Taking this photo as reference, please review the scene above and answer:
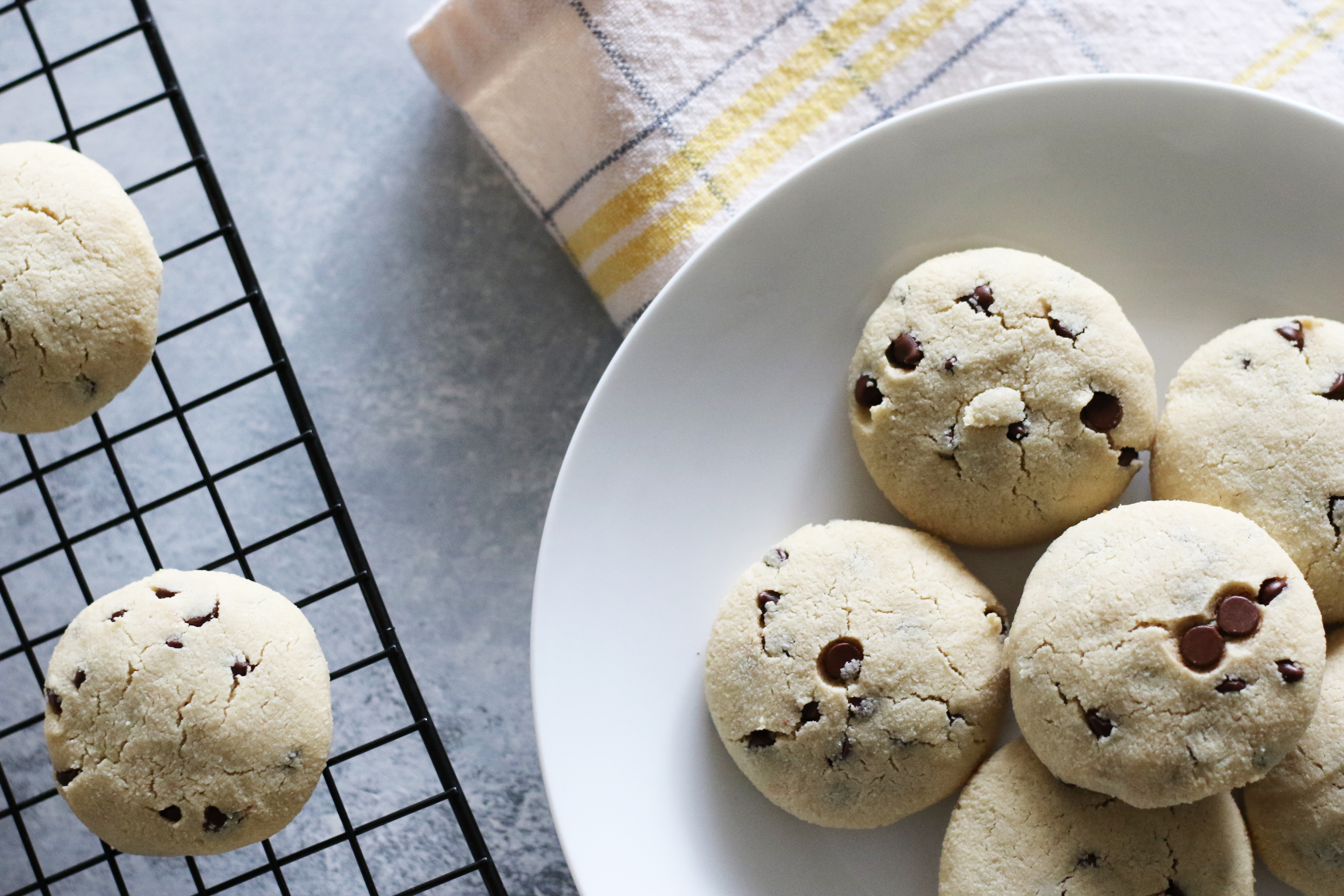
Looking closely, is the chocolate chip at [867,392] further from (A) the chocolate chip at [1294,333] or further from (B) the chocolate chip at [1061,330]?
(A) the chocolate chip at [1294,333]

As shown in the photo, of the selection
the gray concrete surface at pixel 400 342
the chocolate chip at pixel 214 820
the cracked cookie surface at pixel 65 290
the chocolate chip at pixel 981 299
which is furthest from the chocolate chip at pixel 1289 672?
the cracked cookie surface at pixel 65 290

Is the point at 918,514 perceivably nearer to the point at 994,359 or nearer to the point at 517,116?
the point at 994,359

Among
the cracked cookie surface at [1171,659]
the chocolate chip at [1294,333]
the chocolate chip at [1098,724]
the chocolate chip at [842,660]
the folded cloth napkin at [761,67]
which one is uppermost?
the folded cloth napkin at [761,67]

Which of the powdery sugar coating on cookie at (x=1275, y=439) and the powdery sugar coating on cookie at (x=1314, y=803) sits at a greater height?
the powdery sugar coating on cookie at (x=1275, y=439)

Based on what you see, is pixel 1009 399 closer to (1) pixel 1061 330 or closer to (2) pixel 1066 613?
(1) pixel 1061 330

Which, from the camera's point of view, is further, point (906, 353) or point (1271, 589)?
point (906, 353)

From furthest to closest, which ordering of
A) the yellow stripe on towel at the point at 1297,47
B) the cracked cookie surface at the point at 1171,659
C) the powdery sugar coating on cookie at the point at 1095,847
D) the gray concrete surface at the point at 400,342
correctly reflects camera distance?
the gray concrete surface at the point at 400,342 < the yellow stripe on towel at the point at 1297,47 < the powdery sugar coating on cookie at the point at 1095,847 < the cracked cookie surface at the point at 1171,659

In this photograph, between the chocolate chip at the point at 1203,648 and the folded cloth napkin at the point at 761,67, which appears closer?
the chocolate chip at the point at 1203,648

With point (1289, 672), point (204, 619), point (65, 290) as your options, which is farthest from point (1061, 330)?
point (65, 290)
